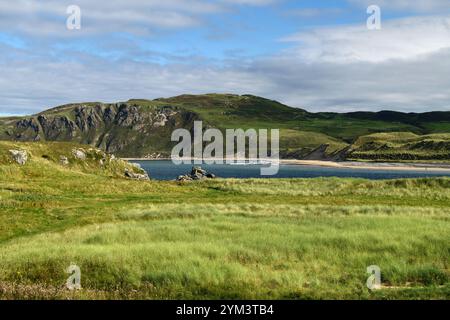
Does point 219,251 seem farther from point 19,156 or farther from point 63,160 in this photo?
point 63,160

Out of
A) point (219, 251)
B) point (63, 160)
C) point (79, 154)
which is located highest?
point (79, 154)

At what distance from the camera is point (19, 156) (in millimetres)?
66000

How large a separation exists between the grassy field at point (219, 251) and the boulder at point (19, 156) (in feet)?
87.2

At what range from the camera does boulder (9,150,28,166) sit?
65.2 m

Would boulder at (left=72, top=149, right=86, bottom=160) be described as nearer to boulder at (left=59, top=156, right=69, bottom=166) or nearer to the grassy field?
boulder at (left=59, top=156, right=69, bottom=166)

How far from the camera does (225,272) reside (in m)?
16.9

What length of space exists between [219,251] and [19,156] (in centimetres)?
5451

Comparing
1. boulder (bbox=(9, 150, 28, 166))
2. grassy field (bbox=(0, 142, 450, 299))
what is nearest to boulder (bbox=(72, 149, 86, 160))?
boulder (bbox=(9, 150, 28, 166))

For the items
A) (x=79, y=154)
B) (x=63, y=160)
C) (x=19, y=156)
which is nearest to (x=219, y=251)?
(x=19, y=156)

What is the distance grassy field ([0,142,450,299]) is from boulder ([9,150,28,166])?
87.2 feet

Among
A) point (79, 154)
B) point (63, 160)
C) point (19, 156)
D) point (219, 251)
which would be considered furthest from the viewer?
point (79, 154)

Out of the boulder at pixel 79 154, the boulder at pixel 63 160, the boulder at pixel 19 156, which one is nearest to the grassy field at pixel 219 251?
the boulder at pixel 19 156
